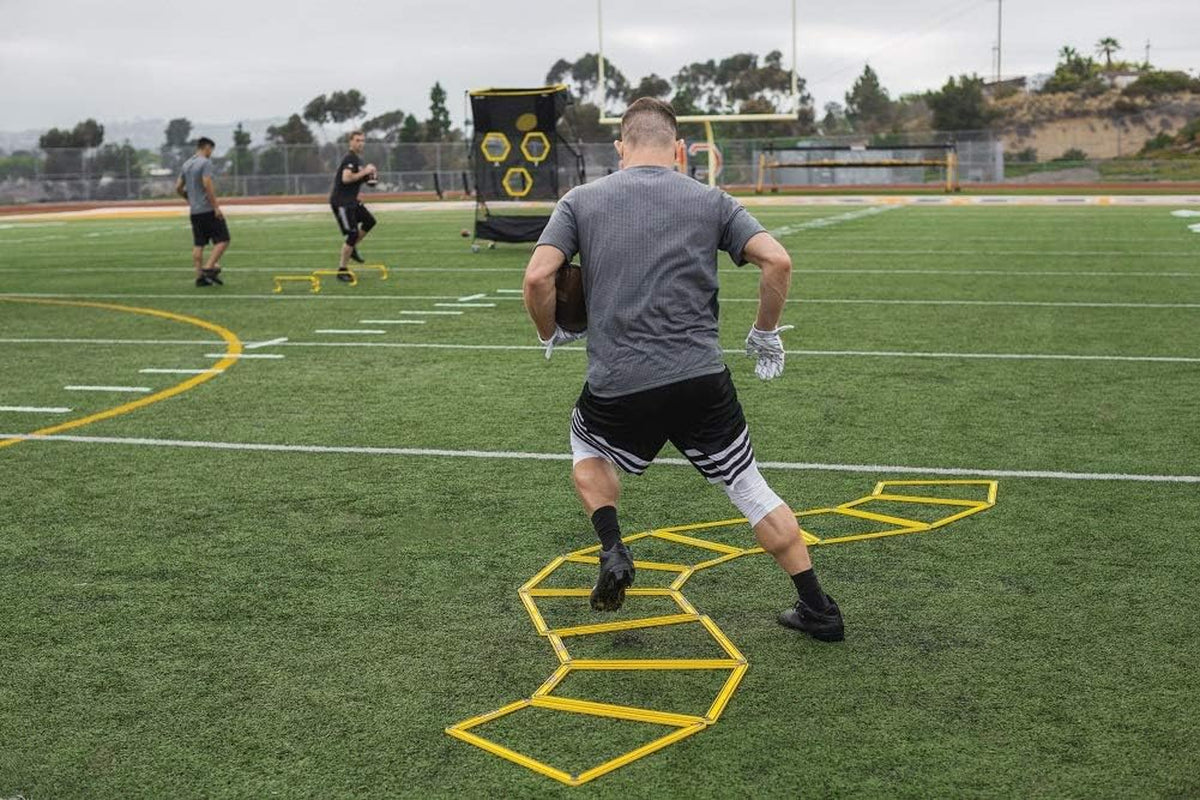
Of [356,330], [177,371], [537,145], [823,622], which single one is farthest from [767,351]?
[537,145]

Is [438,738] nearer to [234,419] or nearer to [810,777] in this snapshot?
[810,777]

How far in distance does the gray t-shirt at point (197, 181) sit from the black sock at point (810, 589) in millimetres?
14331

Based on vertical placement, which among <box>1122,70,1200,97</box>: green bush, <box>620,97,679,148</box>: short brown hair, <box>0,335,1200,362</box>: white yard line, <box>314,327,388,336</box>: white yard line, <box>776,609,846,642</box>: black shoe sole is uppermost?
<box>1122,70,1200,97</box>: green bush

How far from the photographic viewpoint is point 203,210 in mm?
17906

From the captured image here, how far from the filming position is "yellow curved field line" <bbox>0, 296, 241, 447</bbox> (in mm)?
8766

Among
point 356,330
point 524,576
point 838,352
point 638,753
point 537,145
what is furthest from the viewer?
point 537,145

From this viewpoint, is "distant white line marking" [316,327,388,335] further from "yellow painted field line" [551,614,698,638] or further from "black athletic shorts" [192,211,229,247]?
"yellow painted field line" [551,614,698,638]

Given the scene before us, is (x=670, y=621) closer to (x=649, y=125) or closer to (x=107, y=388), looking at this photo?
(x=649, y=125)

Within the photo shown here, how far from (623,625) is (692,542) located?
1.01 metres

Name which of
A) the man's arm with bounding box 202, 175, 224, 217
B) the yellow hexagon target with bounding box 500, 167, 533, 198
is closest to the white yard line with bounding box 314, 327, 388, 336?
the man's arm with bounding box 202, 175, 224, 217

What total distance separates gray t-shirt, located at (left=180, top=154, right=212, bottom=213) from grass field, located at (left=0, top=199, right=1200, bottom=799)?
18.6 feet

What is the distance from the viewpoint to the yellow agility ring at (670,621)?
4082mm

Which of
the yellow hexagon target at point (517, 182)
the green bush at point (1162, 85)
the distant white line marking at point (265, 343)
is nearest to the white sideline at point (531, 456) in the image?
the distant white line marking at point (265, 343)

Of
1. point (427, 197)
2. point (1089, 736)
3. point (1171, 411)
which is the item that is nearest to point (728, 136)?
point (427, 197)
